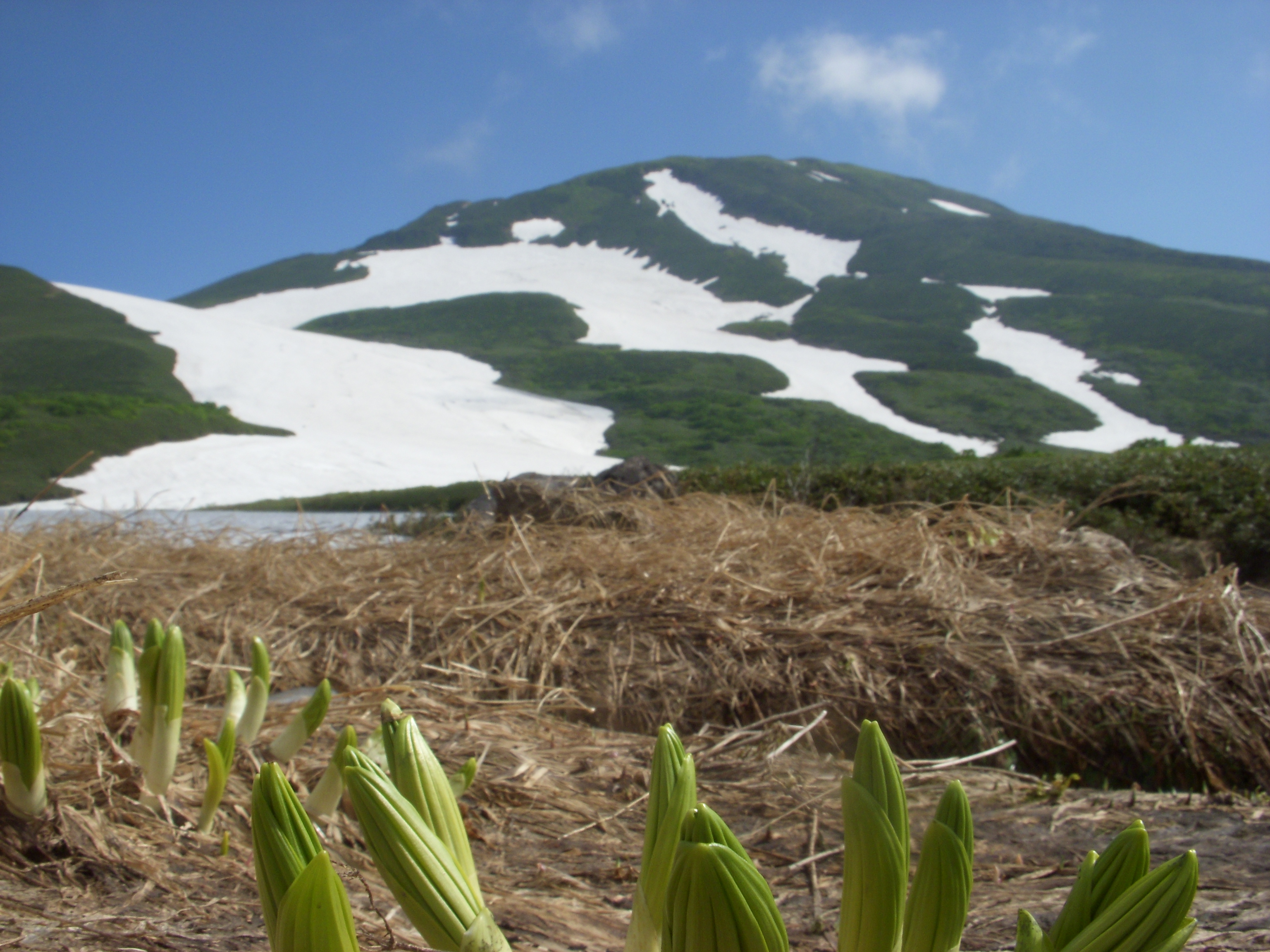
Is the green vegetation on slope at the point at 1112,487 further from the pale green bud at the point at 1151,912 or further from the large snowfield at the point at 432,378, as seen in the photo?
the large snowfield at the point at 432,378

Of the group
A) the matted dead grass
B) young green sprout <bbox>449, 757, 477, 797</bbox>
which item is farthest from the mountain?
young green sprout <bbox>449, 757, 477, 797</bbox>

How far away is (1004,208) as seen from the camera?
89.1m

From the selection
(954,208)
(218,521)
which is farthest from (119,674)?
(954,208)

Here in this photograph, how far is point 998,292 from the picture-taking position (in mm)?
58281

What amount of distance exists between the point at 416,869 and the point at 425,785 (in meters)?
0.10

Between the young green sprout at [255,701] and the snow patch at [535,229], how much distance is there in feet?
287

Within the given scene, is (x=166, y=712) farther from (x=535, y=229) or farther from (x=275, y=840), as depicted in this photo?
(x=535, y=229)

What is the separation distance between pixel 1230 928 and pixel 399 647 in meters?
2.52

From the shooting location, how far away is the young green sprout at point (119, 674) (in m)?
1.55

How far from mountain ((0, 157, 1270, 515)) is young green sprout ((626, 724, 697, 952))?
7272mm

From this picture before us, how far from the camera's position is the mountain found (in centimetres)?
2409

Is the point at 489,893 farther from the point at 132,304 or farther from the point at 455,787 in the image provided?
the point at 132,304

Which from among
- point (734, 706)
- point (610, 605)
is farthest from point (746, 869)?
point (610, 605)

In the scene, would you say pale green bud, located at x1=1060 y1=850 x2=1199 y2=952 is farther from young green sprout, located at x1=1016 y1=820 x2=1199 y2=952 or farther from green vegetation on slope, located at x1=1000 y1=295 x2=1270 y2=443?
green vegetation on slope, located at x1=1000 y1=295 x2=1270 y2=443
